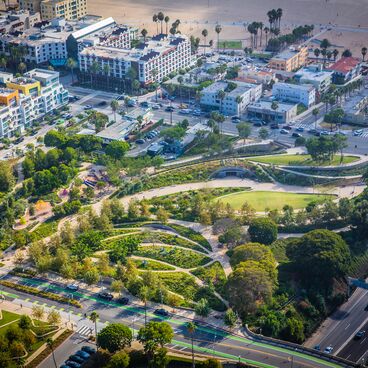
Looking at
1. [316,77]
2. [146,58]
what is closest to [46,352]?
[146,58]

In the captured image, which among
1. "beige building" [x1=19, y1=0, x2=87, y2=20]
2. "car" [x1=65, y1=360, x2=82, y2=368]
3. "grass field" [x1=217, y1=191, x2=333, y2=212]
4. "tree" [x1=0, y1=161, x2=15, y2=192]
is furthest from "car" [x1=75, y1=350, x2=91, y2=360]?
"beige building" [x1=19, y1=0, x2=87, y2=20]

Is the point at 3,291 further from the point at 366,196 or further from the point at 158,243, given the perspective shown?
the point at 366,196

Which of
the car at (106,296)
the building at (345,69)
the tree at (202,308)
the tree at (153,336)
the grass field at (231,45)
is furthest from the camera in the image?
the grass field at (231,45)

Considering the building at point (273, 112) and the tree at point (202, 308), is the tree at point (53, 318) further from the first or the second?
the building at point (273, 112)

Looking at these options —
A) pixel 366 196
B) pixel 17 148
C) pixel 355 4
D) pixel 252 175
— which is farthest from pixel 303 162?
pixel 355 4

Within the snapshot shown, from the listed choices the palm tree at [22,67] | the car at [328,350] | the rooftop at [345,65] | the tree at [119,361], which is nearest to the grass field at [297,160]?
the rooftop at [345,65]

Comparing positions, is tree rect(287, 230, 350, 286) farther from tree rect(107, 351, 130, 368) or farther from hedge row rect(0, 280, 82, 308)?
hedge row rect(0, 280, 82, 308)

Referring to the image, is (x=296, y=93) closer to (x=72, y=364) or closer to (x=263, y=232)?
(x=263, y=232)
